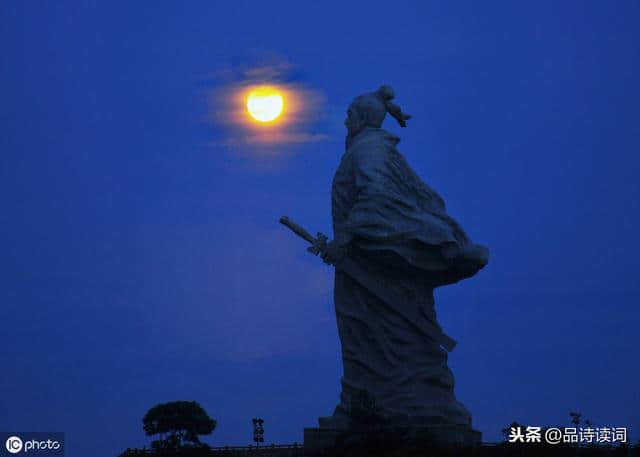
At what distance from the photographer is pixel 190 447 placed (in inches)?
1002

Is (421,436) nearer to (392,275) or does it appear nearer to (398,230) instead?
(392,275)

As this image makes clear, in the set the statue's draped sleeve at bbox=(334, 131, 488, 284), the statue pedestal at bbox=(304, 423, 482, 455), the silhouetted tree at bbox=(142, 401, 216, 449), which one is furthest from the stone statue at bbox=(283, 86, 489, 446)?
the silhouetted tree at bbox=(142, 401, 216, 449)

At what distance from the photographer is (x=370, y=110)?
75.9 ft

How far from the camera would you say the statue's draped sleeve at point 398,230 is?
2161 centimetres

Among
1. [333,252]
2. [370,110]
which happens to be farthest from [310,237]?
[370,110]

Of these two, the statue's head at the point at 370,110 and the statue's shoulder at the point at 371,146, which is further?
the statue's head at the point at 370,110

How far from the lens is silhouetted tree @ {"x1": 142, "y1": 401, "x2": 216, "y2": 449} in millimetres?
25500

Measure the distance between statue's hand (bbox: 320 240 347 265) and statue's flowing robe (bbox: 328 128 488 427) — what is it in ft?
0.47

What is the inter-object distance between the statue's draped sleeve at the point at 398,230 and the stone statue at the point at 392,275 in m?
0.02

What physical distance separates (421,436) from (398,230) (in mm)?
3100

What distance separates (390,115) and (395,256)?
3006 millimetres

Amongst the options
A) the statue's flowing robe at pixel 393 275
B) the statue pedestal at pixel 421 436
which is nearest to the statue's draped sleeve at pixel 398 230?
the statue's flowing robe at pixel 393 275

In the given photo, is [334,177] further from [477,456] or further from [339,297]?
[477,456]

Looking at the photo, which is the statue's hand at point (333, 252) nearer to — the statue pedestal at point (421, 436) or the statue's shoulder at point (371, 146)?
the statue's shoulder at point (371, 146)
